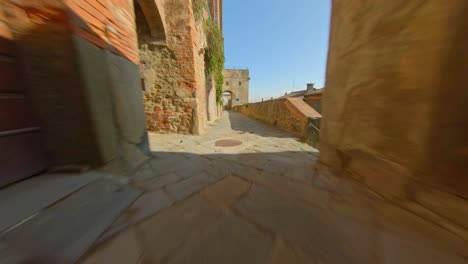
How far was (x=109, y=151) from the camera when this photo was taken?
5.56ft

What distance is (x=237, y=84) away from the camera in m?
28.4

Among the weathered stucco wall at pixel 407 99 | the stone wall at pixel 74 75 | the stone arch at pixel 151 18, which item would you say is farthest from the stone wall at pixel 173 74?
the weathered stucco wall at pixel 407 99

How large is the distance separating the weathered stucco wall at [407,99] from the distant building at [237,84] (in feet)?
89.8

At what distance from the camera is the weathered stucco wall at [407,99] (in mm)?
935

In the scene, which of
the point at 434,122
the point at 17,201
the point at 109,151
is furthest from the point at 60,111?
the point at 434,122

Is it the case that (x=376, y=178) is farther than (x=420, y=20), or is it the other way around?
(x=376, y=178)

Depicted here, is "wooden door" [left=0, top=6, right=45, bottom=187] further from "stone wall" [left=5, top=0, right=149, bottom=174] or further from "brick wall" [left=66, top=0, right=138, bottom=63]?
"brick wall" [left=66, top=0, right=138, bottom=63]

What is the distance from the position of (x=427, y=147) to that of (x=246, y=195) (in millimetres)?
1392

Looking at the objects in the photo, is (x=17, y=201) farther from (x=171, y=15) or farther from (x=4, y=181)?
(x=171, y=15)

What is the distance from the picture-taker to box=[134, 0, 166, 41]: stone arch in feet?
12.1

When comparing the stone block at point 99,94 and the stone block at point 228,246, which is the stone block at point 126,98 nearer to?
the stone block at point 99,94

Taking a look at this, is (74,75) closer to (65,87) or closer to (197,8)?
(65,87)

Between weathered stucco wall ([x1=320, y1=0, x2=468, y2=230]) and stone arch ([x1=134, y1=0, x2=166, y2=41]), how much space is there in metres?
4.12

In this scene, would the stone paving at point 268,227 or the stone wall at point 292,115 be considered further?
the stone wall at point 292,115
